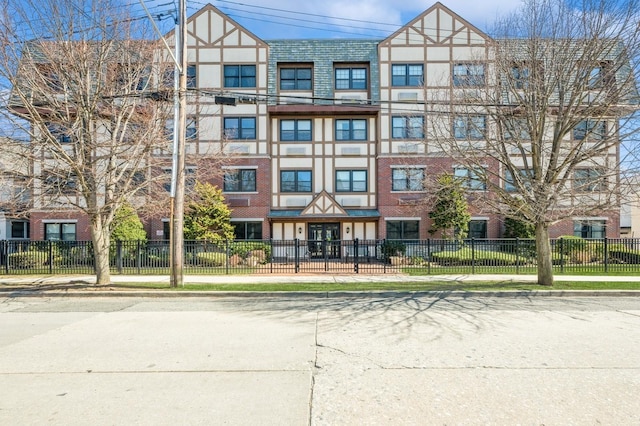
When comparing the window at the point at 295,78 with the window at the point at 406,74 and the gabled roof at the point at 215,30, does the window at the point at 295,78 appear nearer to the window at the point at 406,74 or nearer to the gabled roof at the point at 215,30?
the gabled roof at the point at 215,30

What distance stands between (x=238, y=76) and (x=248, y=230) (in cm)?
1022

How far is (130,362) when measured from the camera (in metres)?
5.22

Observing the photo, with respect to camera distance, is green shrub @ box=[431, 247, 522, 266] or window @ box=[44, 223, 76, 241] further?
window @ box=[44, 223, 76, 241]

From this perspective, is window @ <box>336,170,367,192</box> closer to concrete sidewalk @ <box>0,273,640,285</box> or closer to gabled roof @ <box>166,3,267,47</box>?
concrete sidewalk @ <box>0,273,640,285</box>

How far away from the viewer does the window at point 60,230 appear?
22734 millimetres

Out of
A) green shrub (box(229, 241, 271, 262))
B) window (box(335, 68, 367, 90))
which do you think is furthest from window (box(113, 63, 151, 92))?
window (box(335, 68, 367, 90))

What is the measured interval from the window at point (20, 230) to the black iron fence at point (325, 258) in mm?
10138

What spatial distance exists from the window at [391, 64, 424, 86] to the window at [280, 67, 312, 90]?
567 cm

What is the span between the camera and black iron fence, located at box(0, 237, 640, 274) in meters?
15.4

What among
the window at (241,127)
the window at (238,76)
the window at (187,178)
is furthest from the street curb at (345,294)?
the window at (238,76)

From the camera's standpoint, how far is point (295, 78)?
78.6 feet

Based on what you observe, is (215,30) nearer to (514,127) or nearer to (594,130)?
(514,127)

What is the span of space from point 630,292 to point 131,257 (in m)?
18.5

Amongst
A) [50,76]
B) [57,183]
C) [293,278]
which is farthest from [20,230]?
[293,278]
